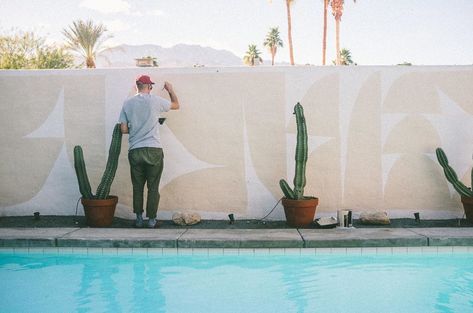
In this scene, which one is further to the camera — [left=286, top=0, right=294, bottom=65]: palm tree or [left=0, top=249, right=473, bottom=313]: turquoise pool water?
[left=286, top=0, right=294, bottom=65]: palm tree


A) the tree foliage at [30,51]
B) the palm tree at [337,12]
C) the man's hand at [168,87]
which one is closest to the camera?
the man's hand at [168,87]

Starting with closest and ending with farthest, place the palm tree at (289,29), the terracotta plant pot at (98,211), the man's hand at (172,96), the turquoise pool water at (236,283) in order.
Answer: the turquoise pool water at (236,283) < the terracotta plant pot at (98,211) < the man's hand at (172,96) < the palm tree at (289,29)

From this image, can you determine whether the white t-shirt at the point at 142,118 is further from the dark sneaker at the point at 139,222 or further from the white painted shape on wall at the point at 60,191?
the white painted shape on wall at the point at 60,191

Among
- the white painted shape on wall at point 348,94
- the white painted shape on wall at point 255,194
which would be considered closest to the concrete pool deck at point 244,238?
the white painted shape on wall at point 255,194

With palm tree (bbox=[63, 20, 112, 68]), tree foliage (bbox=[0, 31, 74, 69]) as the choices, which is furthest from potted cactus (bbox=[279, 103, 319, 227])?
palm tree (bbox=[63, 20, 112, 68])

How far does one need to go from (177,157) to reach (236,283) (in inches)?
102

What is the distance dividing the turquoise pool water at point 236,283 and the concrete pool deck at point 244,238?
12 centimetres

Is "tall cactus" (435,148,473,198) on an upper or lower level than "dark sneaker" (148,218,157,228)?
upper

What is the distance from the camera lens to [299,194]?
5777 millimetres

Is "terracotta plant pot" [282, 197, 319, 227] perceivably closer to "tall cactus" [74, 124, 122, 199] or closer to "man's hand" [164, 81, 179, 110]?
"man's hand" [164, 81, 179, 110]

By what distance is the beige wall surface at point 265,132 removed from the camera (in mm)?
6293

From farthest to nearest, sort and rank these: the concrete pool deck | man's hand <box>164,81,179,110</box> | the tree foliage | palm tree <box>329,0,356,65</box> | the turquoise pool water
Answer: palm tree <box>329,0,356,65</box> < the tree foliage < man's hand <box>164,81,179,110</box> < the concrete pool deck < the turquoise pool water

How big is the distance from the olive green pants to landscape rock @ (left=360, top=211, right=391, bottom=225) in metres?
2.58

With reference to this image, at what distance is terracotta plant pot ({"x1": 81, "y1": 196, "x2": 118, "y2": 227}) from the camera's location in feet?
19.0
